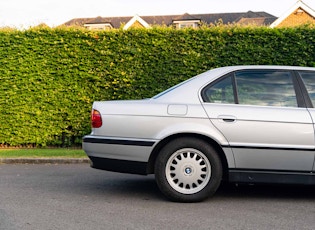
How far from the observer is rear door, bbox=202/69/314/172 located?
16.5 feet

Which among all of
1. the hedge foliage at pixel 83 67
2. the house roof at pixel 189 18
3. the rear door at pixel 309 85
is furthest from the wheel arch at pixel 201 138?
the house roof at pixel 189 18

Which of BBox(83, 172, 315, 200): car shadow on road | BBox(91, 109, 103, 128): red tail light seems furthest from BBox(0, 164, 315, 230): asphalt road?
BBox(91, 109, 103, 128): red tail light

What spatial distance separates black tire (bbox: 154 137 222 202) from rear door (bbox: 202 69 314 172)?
295 mm

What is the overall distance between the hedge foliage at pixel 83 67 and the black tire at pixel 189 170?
19.0 ft

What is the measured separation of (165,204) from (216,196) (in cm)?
80

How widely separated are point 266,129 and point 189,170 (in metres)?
1.01

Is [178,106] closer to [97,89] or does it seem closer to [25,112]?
[97,89]

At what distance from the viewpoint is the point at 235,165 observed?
514 centimetres

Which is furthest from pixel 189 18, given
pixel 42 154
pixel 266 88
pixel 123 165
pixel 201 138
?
pixel 123 165

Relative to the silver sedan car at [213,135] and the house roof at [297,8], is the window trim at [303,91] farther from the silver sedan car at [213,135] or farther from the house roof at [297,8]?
the house roof at [297,8]

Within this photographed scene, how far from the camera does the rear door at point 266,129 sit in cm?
504

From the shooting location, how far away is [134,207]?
5.00 m

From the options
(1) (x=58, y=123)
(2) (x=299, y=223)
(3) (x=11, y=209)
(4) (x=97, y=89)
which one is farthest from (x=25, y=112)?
(2) (x=299, y=223)

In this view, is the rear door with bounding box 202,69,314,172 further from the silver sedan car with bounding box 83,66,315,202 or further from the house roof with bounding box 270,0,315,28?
the house roof with bounding box 270,0,315,28
